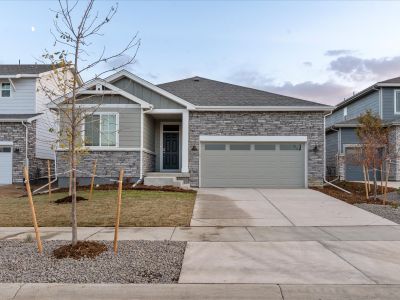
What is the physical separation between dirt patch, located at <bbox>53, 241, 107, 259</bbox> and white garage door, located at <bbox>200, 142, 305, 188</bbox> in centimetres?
1143

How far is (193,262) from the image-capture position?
19.3 feet

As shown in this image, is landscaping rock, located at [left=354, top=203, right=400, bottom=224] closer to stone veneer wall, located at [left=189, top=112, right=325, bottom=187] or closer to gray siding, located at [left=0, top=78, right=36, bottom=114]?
stone veneer wall, located at [left=189, top=112, right=325, bottom=187]

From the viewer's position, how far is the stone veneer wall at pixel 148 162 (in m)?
17.2

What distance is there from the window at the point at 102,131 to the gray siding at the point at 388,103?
16662 millimetres

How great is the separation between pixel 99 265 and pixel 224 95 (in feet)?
47.2

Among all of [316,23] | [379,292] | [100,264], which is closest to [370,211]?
[316,23]

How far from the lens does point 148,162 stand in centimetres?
1809

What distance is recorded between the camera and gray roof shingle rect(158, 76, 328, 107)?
17.7 metres

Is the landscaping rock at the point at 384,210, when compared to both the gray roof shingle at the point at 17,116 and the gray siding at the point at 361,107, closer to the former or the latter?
the gray siding at the point at 361,107

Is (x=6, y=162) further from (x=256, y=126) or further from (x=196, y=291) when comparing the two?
(x=196, y=291)

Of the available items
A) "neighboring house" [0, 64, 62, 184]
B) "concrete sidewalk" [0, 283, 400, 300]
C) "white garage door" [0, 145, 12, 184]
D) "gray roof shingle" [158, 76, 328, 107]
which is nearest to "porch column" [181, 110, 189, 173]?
"gray roof shingle" [158, 76, 328, 107]

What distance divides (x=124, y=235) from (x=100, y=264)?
2.27 meters

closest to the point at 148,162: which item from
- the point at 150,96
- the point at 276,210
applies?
the point at 150,96

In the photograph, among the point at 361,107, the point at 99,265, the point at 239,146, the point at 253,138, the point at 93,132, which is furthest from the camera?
the point at 361,107
